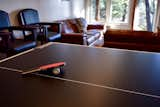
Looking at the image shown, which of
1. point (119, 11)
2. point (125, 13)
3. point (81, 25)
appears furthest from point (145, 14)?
point (81, 25)

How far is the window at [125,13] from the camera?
20.4ft

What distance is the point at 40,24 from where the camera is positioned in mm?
3756

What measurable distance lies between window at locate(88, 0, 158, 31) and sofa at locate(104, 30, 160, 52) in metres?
3.73

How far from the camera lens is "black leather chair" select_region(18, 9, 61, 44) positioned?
129 inches

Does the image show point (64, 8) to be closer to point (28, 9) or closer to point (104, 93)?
point (28, 9)

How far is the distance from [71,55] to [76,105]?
828mm

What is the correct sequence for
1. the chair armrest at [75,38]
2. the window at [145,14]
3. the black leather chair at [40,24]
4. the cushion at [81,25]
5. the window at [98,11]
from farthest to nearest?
the window at [98,11] < the window at [145,14] < the cushion at [81,25] < the chair armrest at [75,38] < the black leather chair at [40,24]

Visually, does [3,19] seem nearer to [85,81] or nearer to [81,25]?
[85,81]

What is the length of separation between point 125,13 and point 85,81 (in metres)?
5.74

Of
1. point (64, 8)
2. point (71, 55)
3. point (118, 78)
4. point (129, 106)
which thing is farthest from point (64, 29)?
point (129, 106)

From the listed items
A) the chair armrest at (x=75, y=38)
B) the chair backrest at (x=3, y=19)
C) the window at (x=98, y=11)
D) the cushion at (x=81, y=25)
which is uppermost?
the window at (x=98, y=11)

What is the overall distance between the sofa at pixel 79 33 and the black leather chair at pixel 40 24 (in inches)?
14.3

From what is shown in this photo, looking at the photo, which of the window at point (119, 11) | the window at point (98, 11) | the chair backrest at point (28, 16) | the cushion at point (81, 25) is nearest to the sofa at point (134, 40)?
the chair backrest at point (28, 16)

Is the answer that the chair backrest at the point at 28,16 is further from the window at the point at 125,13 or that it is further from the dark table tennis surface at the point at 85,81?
the window at the point at 125,13
